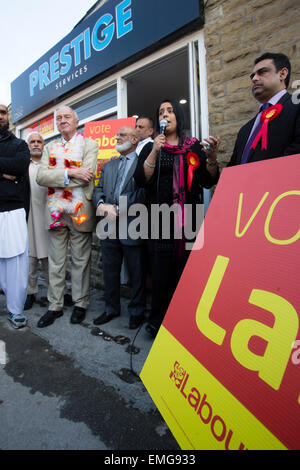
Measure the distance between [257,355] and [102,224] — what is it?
2022 mm

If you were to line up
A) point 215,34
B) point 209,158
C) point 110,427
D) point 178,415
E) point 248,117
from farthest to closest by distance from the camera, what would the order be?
1. point 215,34
2. point 248,117
3. point 209,158
4. point 110,427
5. point 178,415

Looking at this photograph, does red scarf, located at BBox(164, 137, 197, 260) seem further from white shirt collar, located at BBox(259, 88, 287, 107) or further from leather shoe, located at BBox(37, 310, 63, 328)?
leather shoe, located at BBox(37, 310, 63, 328)

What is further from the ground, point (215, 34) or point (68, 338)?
point (215, 34)

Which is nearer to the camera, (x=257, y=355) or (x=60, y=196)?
(x=257, y=355)

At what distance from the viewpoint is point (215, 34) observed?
7.89 feet

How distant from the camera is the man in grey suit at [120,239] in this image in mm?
2357

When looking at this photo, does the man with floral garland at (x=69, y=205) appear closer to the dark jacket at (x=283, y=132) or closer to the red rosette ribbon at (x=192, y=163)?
the red rosette ribbon at (x=192, y=163)

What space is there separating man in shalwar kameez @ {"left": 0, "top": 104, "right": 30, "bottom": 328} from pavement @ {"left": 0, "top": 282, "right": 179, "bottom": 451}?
34 cm

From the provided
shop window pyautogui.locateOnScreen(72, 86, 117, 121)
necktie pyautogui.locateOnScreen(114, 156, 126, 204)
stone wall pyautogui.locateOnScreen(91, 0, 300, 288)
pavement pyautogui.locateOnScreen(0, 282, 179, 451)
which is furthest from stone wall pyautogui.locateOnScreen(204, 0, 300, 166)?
pavement pyautogui.locateOnScreen(0, 282, 179, 451)

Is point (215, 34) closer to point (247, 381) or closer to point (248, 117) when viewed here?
point (248, 117)

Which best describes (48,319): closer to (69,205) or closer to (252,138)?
(69,205)

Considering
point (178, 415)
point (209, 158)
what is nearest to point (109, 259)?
point (209, 158)

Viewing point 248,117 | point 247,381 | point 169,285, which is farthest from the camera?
point 248,117

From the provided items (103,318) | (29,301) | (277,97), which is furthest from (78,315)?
(277,97)
